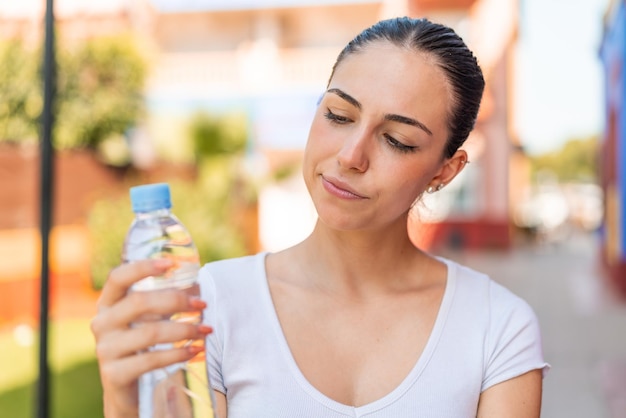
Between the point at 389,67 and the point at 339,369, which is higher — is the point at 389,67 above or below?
above

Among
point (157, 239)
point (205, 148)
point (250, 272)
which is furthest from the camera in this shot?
point (205, 148)

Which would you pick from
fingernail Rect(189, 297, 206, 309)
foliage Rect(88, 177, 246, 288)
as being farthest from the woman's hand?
foliage Rect(88, 177, 246, 288)

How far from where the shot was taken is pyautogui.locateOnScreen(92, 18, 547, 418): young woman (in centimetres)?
139

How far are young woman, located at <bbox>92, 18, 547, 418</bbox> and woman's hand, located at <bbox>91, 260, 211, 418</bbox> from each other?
45cm

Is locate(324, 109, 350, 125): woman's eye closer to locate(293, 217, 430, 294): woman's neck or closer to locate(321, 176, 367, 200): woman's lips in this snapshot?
locate(321, 176, 367, 200): woman's lips

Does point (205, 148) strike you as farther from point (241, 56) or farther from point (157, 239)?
point (157, 239)

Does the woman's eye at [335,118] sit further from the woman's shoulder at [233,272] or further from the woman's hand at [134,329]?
the woman's hand at [134,329]

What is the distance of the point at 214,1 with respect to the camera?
17859 millimetres

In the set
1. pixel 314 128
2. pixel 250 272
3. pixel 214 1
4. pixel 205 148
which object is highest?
pixel 214 1

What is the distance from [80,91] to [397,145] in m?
9.25

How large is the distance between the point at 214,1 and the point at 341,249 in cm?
1710

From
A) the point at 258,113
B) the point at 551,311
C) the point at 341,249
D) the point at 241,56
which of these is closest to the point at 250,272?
the point at 341,249

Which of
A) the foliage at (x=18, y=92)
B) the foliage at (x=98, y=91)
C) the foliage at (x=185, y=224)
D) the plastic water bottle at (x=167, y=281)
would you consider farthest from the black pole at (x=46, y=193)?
the foliage at (x=98, y=91)

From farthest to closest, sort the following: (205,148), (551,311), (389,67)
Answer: (205,148) → (551,311) → (389,67)
